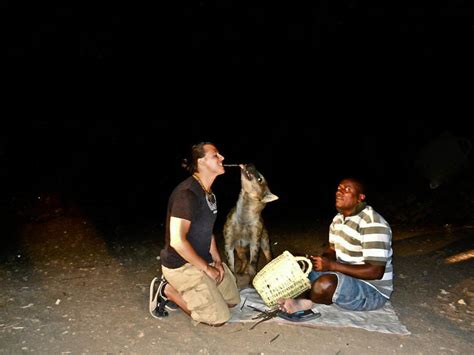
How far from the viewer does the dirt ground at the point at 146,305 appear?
139 inches

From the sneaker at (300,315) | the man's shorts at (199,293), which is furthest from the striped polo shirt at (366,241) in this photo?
the man's shorts at (199,293)

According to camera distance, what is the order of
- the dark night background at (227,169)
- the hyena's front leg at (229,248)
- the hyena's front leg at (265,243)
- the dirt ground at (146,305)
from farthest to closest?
the dark night background at (227,169) → the hyena's front leg at (265,243) → the hyena's front leg at (229,248) → the dirt ground at (146,305)

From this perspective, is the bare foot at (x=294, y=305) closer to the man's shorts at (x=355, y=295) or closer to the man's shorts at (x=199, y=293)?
the man's shorts at (x=355, y=295)

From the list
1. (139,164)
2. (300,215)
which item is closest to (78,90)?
(139,164)

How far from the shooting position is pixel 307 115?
2083 cm

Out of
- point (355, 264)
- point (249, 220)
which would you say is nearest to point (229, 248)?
point (249, 220)

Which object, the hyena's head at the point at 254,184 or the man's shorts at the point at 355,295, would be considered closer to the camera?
the man's shorts at the point at 355,295

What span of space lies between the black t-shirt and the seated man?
0.84m

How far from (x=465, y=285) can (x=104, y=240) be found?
14.8 ft

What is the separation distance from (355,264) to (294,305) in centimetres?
61

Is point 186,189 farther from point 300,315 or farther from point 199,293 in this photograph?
point 300,315

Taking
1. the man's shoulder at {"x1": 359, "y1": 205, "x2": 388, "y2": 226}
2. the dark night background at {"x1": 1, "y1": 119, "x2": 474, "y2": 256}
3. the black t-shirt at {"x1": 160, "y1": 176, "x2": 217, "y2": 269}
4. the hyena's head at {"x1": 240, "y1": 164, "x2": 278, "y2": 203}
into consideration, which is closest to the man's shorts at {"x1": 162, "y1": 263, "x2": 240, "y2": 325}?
the black t-shirt at {"x1": 160, "y1": 176, "x2": 217, "y2": 269}

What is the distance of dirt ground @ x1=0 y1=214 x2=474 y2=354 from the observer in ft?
11.6

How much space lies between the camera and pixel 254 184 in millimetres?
4617
